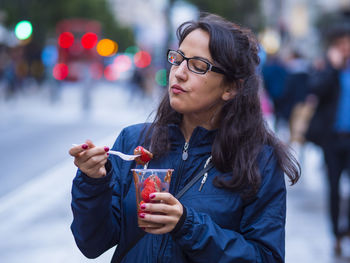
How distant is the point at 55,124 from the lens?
1639 centimetres

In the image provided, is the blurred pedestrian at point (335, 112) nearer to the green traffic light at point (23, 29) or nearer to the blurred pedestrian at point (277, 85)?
the blurred pedestrian at point (277, 85)

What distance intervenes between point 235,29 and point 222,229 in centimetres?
80

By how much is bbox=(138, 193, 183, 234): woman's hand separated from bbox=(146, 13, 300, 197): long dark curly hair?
32 cm

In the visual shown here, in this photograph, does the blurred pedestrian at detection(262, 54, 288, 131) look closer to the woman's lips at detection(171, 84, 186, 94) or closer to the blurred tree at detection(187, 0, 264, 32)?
the woman's lips at detection(171, 84, 186, 94)

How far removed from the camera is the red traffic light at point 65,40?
97.3 ft

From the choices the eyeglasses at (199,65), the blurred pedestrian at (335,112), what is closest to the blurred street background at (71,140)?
the blurred pedestrian at (335,112)

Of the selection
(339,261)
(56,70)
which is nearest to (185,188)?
(339,261)

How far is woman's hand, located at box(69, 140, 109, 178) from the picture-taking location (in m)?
2.05

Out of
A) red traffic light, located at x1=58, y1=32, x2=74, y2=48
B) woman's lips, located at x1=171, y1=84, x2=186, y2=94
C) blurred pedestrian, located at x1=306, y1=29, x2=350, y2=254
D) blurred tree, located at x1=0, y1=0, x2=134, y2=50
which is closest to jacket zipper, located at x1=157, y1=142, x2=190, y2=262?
woman's lips, located at x1=171, y1=84, x2=186, y2=94

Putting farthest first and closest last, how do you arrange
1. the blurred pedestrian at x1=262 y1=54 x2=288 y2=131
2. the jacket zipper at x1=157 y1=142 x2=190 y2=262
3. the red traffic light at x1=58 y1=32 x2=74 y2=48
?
the red traffic light at x1=58 y1=32 x2=74 y2=48, the blurred pedestrian at x1=262 y1=54 x2=288 y2=131, the jacket zipper at x1=157 y1=142 x2=190 y2=262

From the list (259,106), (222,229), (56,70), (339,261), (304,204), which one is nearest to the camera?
(222,229)

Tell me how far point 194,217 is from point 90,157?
16.3 inches

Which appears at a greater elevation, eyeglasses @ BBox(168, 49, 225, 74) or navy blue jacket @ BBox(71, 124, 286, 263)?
eyeglasses @ BBox(168, 49, 225, 74)

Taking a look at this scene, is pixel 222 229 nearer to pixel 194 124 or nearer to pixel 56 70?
pixel 194 124
